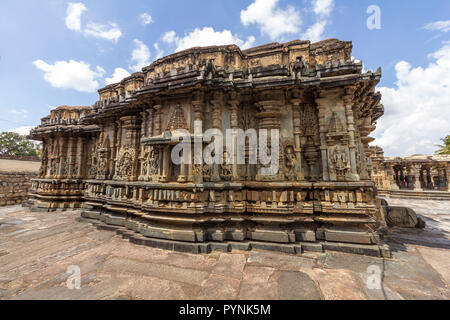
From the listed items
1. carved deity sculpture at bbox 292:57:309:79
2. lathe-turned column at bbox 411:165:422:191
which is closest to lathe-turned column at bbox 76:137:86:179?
carved deity sculpture at bbox 292:57:309:79

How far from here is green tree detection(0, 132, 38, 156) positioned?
107ft

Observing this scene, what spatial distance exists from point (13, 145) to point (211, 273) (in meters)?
48.0

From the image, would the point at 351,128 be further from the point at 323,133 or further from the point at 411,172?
the point at 411,172

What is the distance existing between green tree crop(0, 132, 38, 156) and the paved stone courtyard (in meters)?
42.1

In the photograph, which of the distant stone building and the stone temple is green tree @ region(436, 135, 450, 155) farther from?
the stone temple

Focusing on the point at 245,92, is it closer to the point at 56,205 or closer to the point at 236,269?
the point at 236,269

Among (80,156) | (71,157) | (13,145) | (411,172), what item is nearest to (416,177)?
(411,172)

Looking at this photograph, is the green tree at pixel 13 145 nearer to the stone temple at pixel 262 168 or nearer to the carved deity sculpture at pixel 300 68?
the stone temple at pixel 262 168

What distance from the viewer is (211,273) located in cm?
371

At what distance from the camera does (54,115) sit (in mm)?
13242

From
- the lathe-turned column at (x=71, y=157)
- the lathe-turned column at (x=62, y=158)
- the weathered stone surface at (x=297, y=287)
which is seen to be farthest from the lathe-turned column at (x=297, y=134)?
the lathe-turned column at (x=62, y=158)
